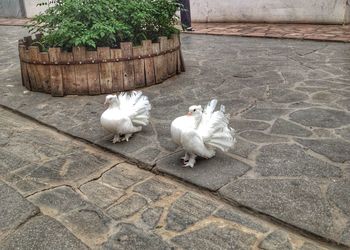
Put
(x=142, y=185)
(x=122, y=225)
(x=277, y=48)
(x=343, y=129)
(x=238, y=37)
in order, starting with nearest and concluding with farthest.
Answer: (x=122, y=225) < (x=142, y=185) < (x=343, y=129) < (x=277, y=48) < (x=238, y=37)

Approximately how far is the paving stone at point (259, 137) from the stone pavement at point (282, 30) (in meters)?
6.04

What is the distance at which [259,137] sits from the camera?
4574mm

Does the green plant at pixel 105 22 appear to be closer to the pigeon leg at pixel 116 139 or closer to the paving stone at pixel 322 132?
the pigeon leg at pixel 116 139

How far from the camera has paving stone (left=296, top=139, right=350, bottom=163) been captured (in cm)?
401

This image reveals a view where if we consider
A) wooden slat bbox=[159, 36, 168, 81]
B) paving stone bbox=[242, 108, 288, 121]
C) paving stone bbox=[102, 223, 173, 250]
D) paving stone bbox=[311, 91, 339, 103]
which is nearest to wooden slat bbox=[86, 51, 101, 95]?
wooden slat bbox=[159, 36, 168, 81]

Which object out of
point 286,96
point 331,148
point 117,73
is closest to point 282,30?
point 286,96

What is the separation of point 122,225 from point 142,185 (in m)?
0.63

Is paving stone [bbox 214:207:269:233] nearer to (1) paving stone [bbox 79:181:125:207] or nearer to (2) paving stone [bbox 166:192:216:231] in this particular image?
(2) paving stone [bbox 166:192:216:231]

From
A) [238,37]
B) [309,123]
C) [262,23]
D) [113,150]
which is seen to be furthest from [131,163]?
[262,23]

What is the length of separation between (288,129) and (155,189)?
6.42ft

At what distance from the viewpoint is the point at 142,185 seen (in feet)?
12.5

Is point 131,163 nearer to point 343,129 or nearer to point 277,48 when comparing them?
point 343,129

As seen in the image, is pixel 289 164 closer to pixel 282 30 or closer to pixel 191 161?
pixel 191 161

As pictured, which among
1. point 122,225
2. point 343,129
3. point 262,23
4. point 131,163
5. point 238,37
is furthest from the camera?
point 262,23
